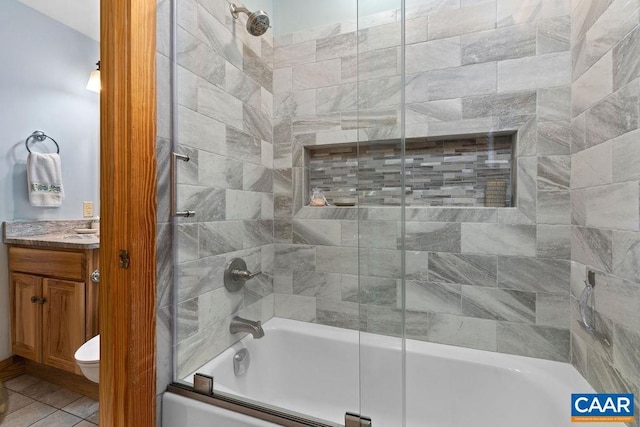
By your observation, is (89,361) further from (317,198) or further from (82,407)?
(317,198)

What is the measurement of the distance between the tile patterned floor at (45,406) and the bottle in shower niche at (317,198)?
1657 millimetres

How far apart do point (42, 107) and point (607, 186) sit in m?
3.27

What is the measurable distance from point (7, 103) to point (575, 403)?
11.3ft

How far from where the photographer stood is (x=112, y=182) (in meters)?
1.01

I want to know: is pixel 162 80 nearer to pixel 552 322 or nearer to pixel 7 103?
pixel 7 103

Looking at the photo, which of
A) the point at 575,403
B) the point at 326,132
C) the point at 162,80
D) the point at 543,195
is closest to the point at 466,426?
the point at 575,403

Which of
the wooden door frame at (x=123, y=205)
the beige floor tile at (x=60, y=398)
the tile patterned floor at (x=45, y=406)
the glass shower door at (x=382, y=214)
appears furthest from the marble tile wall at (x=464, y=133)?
the beige floor tile at (x=60, y=398)

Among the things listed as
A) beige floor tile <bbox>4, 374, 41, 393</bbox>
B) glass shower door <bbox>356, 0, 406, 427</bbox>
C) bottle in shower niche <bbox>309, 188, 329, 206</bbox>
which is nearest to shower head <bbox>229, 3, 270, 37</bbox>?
glass shower door <bbox>356, 0, 406, 427</bbox>

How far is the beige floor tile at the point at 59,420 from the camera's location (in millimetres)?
1540

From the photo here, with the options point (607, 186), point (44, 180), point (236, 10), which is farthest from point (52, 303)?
point (607, 186)

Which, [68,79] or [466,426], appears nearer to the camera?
[466,426]

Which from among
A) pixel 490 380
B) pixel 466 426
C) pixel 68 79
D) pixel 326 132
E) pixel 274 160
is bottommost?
pixel 466 426

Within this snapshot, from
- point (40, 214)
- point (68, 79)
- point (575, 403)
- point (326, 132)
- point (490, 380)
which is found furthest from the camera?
point (68, 79)

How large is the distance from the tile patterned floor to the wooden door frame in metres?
0.86
